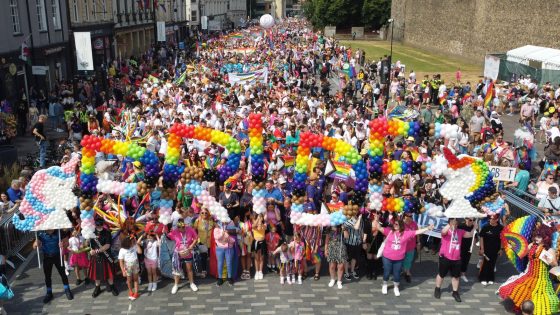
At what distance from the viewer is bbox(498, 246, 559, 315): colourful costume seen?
7.98 m

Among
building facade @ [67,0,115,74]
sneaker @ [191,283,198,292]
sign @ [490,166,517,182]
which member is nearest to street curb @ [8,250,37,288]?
sneaker @ [191,283,198,292]

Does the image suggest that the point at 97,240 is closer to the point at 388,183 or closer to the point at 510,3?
the point at 388,183

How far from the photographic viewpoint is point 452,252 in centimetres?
855

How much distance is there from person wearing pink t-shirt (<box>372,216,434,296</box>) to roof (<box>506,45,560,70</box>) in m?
22.2

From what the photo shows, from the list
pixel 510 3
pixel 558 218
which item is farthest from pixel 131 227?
pixel 510 3

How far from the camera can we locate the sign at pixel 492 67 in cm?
3017

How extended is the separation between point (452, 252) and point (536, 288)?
1319 mm

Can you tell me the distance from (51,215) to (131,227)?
133 cm

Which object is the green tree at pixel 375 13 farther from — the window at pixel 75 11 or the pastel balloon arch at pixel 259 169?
the pastel balloon arch at pixel 259 169

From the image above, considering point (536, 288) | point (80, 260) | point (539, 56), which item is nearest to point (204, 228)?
point (80, 260)

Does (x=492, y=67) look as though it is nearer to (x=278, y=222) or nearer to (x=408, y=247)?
(x=408, y=247)

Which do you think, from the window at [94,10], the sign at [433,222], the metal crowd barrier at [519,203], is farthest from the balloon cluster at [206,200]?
the window at [94,10]

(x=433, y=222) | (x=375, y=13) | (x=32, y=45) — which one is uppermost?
(x=375, y=13)

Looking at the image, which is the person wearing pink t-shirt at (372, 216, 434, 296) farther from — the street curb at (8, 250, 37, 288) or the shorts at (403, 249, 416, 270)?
the street curb at (8, 250, 37, 288)
